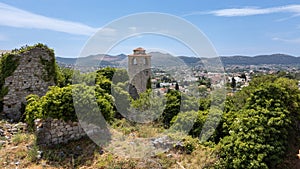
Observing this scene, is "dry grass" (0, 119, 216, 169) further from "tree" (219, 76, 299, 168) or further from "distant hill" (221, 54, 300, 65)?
"distant hill" (221, 54, 300, 65)

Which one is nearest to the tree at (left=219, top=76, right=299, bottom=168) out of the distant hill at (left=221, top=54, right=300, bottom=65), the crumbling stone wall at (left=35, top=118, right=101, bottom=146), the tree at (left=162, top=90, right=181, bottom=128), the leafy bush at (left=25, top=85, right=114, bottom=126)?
the tree at (left=162, top=90, right=181, bottom=128)

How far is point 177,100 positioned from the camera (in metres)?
9.67

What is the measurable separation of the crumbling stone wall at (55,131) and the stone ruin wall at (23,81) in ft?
11.6

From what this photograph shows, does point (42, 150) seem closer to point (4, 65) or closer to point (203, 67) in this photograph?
point (4, 65)

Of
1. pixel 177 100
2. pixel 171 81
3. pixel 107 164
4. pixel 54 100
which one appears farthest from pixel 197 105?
Answer: pixel 54 100

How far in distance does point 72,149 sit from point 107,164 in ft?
4.51

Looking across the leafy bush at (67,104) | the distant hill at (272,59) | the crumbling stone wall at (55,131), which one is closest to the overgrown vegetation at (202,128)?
the leafy bush at (67,104)

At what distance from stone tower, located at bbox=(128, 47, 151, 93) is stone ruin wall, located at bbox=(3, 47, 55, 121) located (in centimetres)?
564

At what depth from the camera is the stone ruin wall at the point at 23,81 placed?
32.4ft

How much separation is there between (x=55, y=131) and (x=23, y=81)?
4223 millimetres

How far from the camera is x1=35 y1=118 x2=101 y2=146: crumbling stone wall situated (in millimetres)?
6957

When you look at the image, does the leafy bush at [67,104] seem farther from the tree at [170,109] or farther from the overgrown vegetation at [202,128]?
the tree at [170,109]

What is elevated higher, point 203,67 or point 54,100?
point 203,67

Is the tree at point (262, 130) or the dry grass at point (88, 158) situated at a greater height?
the tree at point (262, 130)
